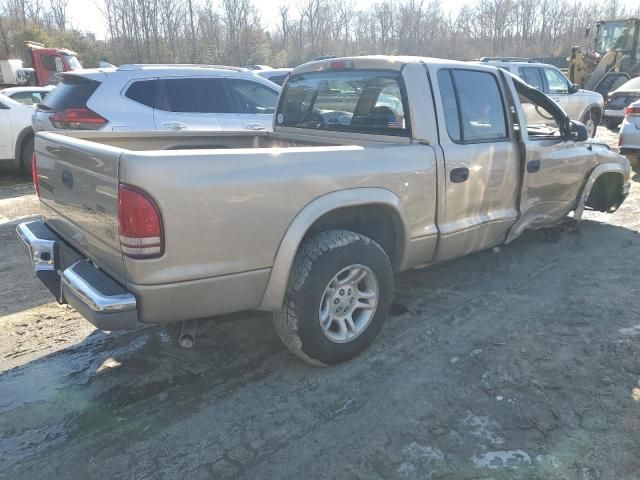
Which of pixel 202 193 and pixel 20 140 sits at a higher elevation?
pixel 202 193

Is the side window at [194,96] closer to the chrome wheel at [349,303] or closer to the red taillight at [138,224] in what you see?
the chrome wheel at [349,303]

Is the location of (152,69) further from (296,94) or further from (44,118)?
(296,94)

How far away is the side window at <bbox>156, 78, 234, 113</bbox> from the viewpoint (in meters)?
6.84

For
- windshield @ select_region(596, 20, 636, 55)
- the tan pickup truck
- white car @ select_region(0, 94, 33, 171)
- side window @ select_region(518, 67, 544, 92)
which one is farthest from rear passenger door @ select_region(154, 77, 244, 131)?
windshield @ select_region(596, 20, 636, 55)

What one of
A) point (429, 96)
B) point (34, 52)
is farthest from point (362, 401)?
point (34, 52)

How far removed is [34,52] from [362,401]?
84.2 feet

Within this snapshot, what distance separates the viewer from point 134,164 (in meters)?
2.42

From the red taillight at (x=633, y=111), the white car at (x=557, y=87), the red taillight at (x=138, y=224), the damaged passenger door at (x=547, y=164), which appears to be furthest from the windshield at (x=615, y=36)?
the red taillight at (x=138, y=224)

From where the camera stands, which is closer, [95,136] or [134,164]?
[134,164]

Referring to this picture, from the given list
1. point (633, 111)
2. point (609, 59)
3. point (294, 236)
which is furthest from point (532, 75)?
point (294, 236)

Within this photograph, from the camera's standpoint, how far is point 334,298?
327 cm

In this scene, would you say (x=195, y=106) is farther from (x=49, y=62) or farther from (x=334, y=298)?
(x=49, y=62)

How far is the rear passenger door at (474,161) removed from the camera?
150 inches

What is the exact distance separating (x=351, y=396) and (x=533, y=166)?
107 inches
